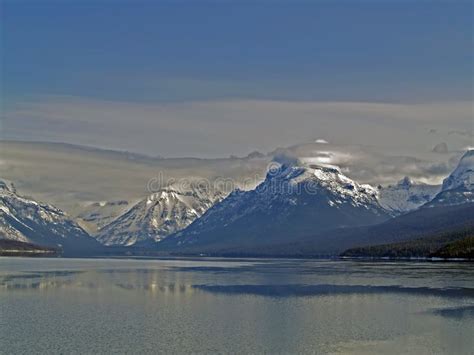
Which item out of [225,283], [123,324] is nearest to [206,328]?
[123,324]

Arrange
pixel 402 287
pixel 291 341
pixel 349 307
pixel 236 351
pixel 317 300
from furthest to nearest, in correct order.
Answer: pixel 402 287 < pixel 317 300 < pixel 349 307 < pixel 291 341 < pixel 236 351

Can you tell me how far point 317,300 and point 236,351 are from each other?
4510cm

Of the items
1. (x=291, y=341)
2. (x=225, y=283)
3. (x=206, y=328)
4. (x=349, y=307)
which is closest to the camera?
(x=291, y=341)

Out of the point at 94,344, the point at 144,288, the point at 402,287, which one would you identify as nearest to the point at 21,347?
the point at 94,344

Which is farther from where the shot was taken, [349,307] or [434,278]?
[434,278]

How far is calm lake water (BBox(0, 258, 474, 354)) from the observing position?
69312mm

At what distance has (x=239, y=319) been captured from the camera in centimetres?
8700

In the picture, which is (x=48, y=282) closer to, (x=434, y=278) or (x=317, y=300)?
(x=317, y=300)

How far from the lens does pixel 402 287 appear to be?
13188cm

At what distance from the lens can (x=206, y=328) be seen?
3137 inches

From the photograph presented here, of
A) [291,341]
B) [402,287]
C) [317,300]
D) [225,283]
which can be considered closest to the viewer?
[291,341]

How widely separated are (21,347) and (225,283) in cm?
8181

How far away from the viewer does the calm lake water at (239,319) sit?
6931cm

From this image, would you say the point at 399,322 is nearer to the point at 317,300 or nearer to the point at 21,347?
the point at 317,300
